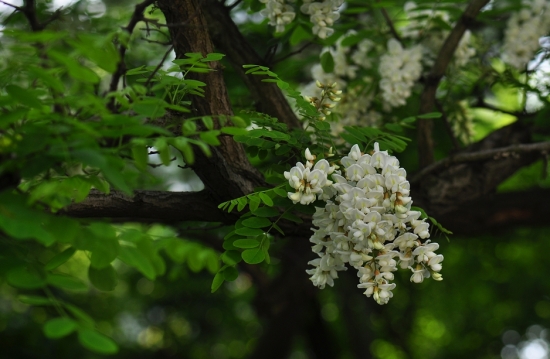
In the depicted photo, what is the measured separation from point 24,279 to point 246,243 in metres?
0.73

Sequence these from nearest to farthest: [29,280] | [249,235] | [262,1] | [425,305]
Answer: [29,280], [249,235], [262,1], [425,305]

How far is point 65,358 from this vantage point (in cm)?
808

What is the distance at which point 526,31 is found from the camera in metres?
3.49

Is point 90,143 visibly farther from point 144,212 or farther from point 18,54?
point 144,212

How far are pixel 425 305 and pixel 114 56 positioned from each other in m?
8.80

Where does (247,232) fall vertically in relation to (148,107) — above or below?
below

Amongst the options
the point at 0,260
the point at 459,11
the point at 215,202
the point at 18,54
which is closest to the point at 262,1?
the point at 215,202

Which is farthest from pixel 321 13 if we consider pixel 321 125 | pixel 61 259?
pixel 61 259

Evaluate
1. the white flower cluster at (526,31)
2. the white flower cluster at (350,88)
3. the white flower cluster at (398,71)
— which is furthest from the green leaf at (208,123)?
the white flower cluster at (526,31)

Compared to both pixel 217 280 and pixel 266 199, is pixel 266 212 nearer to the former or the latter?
pixel 266 199

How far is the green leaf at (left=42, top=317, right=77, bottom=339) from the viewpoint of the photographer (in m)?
1.16

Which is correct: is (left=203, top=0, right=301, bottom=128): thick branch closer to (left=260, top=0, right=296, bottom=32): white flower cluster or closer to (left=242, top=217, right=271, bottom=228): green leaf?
(left=260, top=0, right=296, bottom=32): white flower cluster

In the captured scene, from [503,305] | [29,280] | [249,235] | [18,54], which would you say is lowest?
[503,305]

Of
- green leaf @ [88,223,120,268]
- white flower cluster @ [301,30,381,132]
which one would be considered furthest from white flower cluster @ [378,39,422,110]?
green leaf @ [88,223,120,268]
